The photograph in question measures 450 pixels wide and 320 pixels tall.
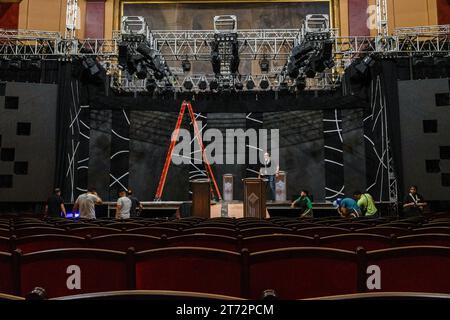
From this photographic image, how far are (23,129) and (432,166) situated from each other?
13330 mm

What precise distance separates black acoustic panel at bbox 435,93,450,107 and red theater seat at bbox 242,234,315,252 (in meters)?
12.6

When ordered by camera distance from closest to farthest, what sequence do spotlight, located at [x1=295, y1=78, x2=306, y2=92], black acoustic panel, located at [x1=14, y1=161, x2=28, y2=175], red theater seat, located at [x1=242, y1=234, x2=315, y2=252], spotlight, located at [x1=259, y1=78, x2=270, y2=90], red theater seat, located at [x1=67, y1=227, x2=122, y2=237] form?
red theater seat, located at [x1=242, y1=234, x2=315, y2=252] < red theater seat, located at [x1=67, y1=227, x2=122, y2=237] < black acoustic panel, located at [x1=14, y1=161, x2=28, y2=175] < spotlight, located at [x1=295, y1=78, x2=306, y2=92] < spotlight, located at [x1=259, y1=78, x2=270, y2=90]

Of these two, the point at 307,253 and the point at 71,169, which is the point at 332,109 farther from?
the point at 307,253

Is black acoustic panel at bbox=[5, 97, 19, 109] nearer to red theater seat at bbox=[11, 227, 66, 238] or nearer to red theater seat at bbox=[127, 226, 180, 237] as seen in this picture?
red theater seat at bbox=[11, 227, 66, 238]

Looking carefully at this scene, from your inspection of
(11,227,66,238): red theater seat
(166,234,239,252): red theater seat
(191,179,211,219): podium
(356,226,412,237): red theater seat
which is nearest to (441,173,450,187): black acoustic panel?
(191,179,211,219): podium

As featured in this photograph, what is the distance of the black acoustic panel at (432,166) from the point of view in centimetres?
1316

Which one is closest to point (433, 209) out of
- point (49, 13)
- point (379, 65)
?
point (379, 65)

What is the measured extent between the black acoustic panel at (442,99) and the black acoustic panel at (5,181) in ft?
46.1

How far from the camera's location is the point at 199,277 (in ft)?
6.78

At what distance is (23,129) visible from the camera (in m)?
13.9

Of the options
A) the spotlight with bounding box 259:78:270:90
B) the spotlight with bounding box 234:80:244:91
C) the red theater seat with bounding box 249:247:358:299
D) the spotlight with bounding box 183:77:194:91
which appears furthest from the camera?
the spotlight with bounding box 183:77:194:91

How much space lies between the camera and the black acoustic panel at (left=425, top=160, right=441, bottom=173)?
1316 centimetres

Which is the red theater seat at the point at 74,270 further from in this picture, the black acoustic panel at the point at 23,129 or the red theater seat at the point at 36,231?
the black acoustic panel at the point at 23,129

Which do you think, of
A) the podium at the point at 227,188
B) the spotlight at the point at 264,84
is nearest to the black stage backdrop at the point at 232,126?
the spotlight at the point at 264,84
